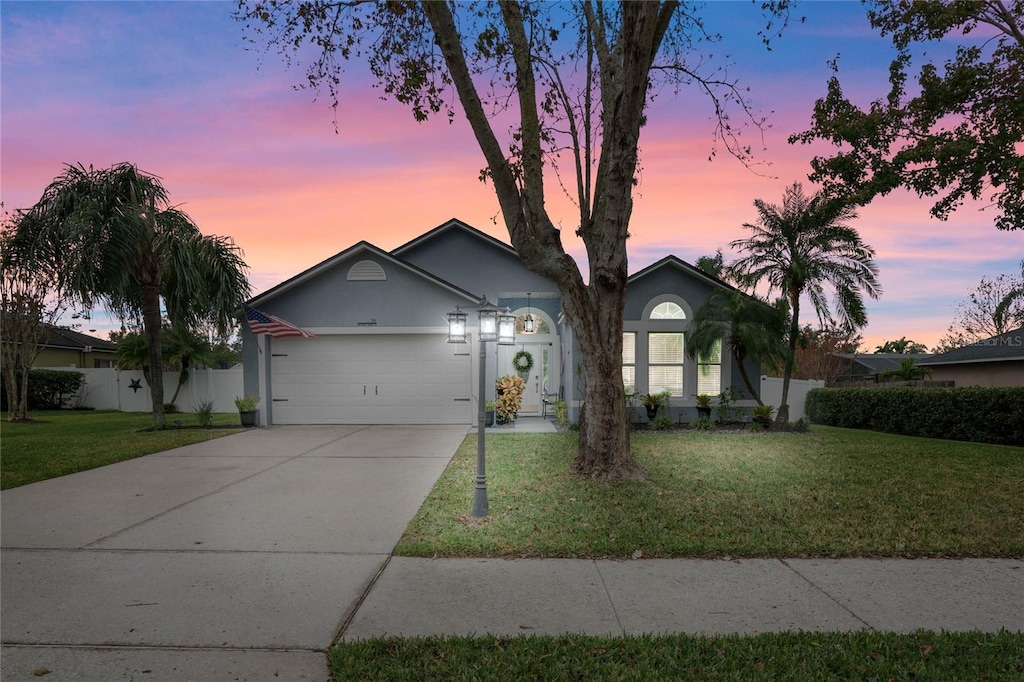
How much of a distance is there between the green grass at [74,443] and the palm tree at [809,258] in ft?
45.4

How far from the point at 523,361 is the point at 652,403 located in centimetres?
409

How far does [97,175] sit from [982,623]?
1729 centimetres

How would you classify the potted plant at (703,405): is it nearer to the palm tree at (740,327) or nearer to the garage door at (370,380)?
the palm tree at (740,327)

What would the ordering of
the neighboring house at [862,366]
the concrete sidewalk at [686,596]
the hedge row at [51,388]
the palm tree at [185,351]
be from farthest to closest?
the neighboring house at [862,366], the hedge row at [51,388], the palm tree at [185,351], the concrete sidewalk at [686,596]

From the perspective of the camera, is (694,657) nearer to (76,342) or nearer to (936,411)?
(936,411)

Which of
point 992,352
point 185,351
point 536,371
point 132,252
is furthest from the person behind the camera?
point 185,351

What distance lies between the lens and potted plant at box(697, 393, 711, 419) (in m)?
14.0

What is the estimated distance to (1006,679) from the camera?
298 cm

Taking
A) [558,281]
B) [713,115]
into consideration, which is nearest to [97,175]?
[558,281]

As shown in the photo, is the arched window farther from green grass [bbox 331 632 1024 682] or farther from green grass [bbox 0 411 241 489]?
green grass [bbox 331 632 1024 682]

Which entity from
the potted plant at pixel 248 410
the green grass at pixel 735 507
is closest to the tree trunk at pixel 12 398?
the potted plant at pixel 248 410

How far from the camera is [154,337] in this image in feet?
47.3

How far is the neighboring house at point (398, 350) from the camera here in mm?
14273

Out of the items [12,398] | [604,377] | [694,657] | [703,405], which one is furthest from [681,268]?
[12,398]
